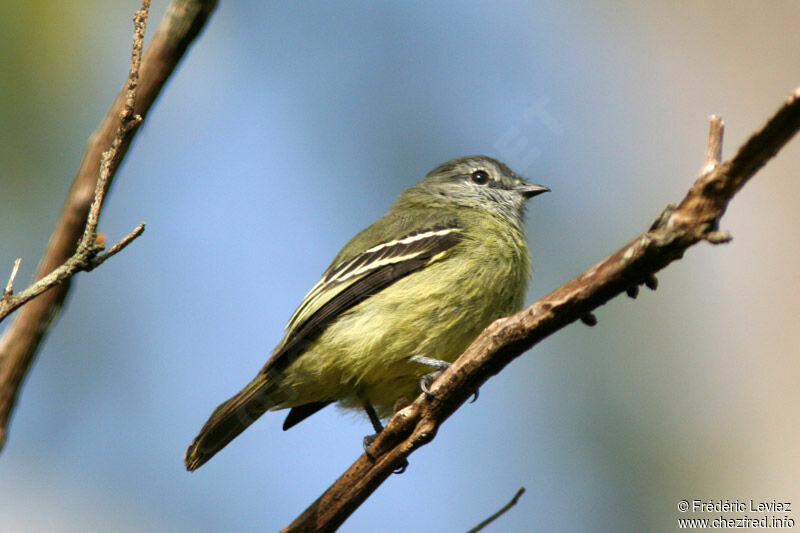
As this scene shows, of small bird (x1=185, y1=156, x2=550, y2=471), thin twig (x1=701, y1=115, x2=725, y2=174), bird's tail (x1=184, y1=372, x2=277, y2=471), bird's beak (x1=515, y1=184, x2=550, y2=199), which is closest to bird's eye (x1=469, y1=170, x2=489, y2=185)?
bird's beak (x1=515, y1=184, x2=550, y2=199)

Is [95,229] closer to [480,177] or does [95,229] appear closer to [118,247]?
[118,247]

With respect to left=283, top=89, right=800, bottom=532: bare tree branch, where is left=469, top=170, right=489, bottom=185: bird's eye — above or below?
above

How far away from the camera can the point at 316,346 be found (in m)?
5.29

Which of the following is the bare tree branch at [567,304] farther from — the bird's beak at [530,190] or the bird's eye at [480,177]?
the bird's eye at [480,177]

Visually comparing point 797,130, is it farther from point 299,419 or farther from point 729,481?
point 729,481

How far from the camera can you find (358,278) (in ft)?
18.1

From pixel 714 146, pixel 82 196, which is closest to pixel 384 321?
pixel 82 196

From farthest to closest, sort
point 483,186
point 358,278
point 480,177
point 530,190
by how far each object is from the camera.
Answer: point 480,177, point 483,186, point 530,190, point 358,278

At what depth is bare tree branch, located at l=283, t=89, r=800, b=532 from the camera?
8.95 ft

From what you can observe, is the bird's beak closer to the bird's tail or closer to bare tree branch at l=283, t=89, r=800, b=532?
the bird's tail

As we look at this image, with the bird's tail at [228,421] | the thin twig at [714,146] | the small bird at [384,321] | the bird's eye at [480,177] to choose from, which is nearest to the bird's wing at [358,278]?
the small bird at [384,321]

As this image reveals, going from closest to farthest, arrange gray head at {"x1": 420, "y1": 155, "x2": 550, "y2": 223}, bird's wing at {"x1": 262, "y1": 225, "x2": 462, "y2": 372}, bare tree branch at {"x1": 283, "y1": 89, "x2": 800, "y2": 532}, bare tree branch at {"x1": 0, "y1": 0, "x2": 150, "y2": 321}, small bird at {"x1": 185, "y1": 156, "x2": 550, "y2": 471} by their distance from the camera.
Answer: bare tree branch at {"x1": 283, "y1": 89, "x2": 800, "y2": 532} < bare tree branch at {"x1": 0, "y1": 0, "x2": 150, "y2": 321} < small bird at {"x1": 185, "y1": 156, "x2": 550, "y2": 471} < bird's wing at {"x1": 262, "y1": 225, "x2": 462, "y2": 372} < gray head at {"x1": 420, "y1": 155, "x2": 550, "y2": 223}

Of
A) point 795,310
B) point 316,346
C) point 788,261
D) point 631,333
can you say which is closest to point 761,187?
point 788,261

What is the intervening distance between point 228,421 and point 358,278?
4.42 feet
